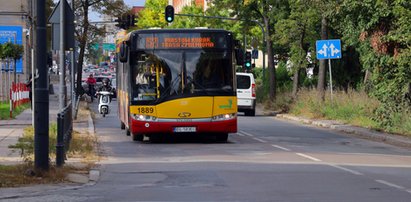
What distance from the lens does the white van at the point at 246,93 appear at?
40.2m

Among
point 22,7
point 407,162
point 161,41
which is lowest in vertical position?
point 407,162

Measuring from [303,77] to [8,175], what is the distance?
3966 centimetres

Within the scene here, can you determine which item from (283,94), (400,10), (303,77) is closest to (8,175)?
(400,10)

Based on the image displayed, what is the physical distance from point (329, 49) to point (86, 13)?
22.7 meters

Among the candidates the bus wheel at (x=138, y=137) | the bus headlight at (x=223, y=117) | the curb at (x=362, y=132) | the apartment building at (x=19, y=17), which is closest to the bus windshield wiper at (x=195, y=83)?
the bus headlight at (x=223, y=117)

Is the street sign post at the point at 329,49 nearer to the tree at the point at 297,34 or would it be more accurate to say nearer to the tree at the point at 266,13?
the tree at the point at 297,34

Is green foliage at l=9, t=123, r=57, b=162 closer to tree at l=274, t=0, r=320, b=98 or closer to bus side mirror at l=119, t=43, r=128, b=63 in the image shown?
bus side mirror at l=119, t=43, r=128, b=63

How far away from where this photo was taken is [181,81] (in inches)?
853

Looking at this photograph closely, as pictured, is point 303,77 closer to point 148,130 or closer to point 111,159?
point 148,130

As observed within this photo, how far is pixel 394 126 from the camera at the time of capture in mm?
27141

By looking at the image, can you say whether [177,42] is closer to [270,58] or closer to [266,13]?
[266,13]

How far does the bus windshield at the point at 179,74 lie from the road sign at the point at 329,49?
13.3 m

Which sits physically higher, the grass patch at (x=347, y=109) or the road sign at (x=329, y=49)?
the road sign at (x=329, y=49)

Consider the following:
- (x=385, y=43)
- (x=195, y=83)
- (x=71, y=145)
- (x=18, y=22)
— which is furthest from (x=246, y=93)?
(x=18, y=22)
